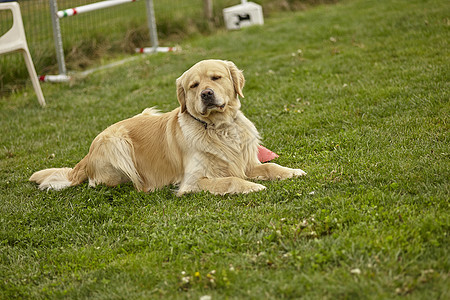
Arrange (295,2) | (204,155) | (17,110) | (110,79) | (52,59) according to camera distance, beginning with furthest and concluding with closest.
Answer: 1. (295,2)
2. (52,59)
3. (110,79)
4. (17,110)
5. (204,155)

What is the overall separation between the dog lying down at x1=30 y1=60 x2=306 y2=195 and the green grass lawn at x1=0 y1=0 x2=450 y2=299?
200 millimetres

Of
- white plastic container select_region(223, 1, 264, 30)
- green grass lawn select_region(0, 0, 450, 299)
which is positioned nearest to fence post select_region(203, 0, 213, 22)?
white plastic container select_region(223, 1, 264, 30)

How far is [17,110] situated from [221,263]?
19.6ft

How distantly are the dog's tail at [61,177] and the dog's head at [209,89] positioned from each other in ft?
4.13

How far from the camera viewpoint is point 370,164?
4215 mm

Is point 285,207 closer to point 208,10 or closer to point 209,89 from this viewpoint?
point 209,89

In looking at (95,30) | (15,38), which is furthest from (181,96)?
(95,30)

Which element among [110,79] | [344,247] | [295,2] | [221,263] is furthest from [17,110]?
[295,2]

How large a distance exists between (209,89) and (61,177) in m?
1.89

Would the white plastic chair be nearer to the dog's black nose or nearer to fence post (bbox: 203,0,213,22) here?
the dog's black nose

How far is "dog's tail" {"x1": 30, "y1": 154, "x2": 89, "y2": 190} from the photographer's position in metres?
4.90

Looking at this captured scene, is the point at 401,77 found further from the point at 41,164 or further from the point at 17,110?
the point at 17,110

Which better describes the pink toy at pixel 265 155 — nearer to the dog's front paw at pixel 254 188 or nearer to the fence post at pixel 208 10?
the dog's front paw at pixel 254 188

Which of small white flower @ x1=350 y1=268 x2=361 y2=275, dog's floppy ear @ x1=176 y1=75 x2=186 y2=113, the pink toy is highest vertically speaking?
dog's floppy ear @ x1=176 y1=75 x2=186 y2=113
